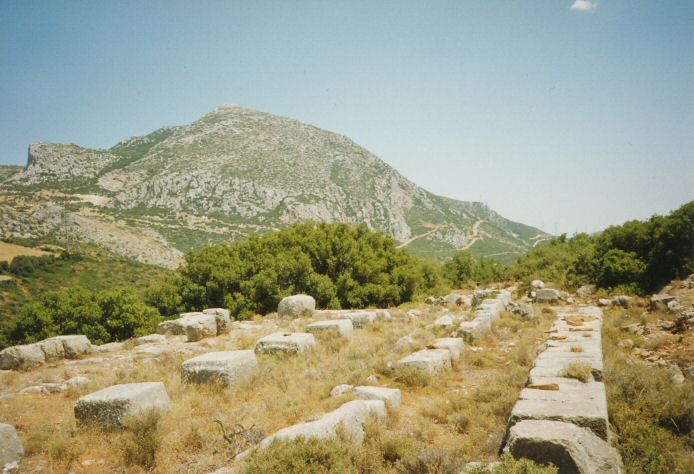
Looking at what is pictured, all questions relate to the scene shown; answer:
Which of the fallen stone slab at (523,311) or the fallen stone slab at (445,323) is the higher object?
the fallen stone slab at (523,311)

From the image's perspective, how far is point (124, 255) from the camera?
66188 millimetres

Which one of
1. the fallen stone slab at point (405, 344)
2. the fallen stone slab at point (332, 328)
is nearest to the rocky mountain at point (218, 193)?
the fallen stone slab at point (332, 328)

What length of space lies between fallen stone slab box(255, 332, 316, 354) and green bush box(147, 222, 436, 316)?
Answer: 7663mm

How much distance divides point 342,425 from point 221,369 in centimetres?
327

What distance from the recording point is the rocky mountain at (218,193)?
7762 cm

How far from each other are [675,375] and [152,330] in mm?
16501

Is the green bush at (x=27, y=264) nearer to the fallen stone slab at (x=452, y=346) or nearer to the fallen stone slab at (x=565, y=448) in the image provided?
the fallen stone slab at (x=452, y=346)

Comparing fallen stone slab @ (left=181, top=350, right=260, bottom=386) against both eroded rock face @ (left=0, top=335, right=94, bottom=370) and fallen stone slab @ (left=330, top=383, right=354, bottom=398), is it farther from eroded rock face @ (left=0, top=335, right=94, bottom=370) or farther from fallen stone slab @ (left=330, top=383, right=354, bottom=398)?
→ eroded rock face @ (left=0, top=335, right=94, bottom=370)

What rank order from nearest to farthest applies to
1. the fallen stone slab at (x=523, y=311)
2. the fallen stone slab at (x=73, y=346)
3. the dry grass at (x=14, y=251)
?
the fallen stone slab at (x=73, y=346)
the fallen stone slab at (x=523, y=311)
the dry grass at (x=14, y=251)

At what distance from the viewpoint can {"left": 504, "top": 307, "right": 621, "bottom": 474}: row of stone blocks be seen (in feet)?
11.8

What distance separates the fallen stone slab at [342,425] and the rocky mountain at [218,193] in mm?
70541

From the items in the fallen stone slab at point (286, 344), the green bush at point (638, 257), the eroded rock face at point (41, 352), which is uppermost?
the green bush at point (638, 257)

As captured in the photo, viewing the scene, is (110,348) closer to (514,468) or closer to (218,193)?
(514,468)

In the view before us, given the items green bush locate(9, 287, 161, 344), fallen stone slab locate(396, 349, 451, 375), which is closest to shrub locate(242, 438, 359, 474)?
fallen stone slab locate(396, 349, 451, 375)
